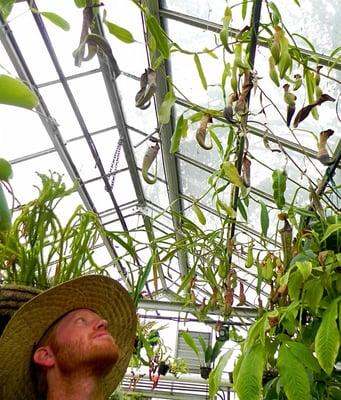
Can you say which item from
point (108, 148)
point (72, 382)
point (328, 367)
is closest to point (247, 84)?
point (328, 367)

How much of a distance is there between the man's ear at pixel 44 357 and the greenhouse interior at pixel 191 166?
5 centimetres

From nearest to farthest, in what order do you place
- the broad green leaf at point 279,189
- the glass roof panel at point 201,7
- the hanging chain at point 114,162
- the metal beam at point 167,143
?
the broad green leaf at point 279,189, the glass roof panel at point 201,7, the metal beam at point 167,143, the hanging chain at point 114,162

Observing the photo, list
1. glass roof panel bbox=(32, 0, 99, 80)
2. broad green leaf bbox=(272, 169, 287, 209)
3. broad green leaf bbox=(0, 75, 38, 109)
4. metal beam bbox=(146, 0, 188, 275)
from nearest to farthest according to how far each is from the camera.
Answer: broad green leaf bbox=(0, 75, 38, 109)
broad green leaf bbox=(272, 169, 287, 209)
glass roof panel bbox=(32, 0, 99, 80)
metal beam bbox=(146, 0, 188, 275)

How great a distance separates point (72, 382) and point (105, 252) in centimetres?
563

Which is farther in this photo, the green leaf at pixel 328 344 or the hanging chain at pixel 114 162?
the hanging chain at pixel 114 162

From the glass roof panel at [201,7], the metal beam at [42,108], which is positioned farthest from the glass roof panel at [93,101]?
the glass roof panel at [201,7]

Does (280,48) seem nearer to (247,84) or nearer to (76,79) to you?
(247,84)

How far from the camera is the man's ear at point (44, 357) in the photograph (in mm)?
708

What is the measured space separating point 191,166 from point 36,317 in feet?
11.0

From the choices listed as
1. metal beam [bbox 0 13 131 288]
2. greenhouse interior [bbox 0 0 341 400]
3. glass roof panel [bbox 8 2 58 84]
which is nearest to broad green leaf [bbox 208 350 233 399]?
greenhouse interior [bbox 0 0 341 400]

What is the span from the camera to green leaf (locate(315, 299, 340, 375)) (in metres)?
0.90

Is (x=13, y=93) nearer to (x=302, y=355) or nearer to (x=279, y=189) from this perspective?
(x=302, y=355)

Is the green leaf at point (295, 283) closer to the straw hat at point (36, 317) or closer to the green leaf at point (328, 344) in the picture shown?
the green leaf at point (328, 344)

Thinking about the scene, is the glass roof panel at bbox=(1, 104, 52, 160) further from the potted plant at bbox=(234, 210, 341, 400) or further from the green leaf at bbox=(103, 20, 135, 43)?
the green leaf at bbox=(103, 20, 135, 43)
